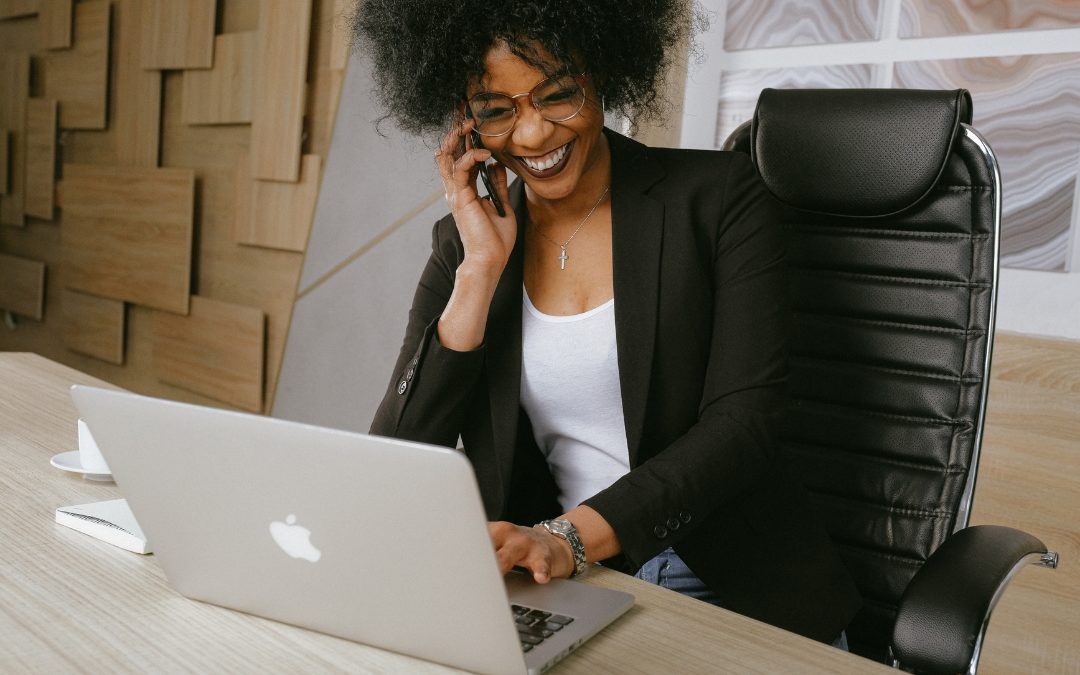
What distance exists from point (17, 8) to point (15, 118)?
1.64ft

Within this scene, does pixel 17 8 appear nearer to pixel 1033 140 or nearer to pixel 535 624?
pixel 1033 140

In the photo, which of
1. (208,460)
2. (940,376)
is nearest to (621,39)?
(940,376)

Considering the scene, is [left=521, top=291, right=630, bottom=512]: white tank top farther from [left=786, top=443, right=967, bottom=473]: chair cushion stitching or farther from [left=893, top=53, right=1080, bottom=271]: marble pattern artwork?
[left=893, top=53, right=1080, bottom=271]: marble pattern artwork

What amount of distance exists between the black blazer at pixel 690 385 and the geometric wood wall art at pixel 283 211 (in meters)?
1.75

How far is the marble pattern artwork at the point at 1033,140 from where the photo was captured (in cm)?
186

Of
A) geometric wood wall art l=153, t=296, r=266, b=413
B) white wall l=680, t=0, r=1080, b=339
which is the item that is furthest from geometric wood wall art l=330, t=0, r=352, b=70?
white wall l=680, t=0, r=1080, b=339

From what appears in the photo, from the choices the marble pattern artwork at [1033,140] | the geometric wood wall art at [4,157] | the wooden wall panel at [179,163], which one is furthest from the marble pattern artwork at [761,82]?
the geometric wood wall art at [4,157]

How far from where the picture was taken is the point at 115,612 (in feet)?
2.74

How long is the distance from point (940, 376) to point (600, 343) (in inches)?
17.6

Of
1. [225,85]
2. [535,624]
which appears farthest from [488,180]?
[225,85]

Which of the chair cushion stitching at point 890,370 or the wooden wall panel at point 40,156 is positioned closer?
the chair cushion stitching at point 890,370

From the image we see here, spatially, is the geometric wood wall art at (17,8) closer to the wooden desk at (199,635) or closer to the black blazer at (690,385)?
the black blazer at (690,385)

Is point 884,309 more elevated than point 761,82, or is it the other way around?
point 761,82

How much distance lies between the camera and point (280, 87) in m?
3.16
